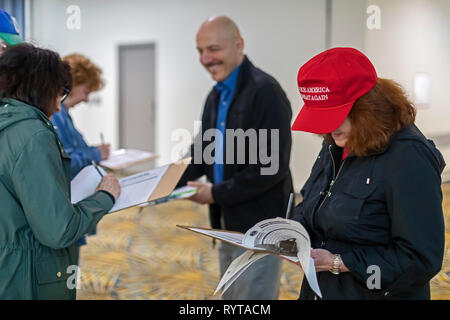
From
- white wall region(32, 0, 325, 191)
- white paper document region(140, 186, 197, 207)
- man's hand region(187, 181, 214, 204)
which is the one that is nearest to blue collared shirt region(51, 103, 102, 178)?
white paper document region(140, 186, 197, 207)

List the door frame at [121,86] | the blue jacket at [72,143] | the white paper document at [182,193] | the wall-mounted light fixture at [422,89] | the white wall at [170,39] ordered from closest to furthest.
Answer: the wall-mounted light fixture at [422,89], the white paper document at [182,193], the blue jacket at [72,143], the white wall at [170,39], the door frame at [121,86]

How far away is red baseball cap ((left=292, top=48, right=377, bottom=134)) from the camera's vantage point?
1158 mm

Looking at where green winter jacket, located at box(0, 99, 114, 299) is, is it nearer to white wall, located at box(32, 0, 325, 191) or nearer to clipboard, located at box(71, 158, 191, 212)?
clipboard, located at box(71, 158, 191, 212)

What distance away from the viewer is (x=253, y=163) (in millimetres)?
2100

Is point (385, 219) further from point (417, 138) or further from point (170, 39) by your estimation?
point (170, 39)

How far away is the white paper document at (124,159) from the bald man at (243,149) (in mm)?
226

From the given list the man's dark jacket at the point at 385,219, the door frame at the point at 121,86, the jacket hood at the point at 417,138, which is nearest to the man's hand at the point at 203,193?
the man's dark jacket at the point at 385,219

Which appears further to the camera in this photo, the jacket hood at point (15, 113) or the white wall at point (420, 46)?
the white wall at point (420, 46)

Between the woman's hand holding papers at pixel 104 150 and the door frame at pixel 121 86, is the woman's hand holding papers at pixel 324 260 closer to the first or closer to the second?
the woman's hand holding papers at pixel 104 150

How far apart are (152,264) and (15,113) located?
2.48m

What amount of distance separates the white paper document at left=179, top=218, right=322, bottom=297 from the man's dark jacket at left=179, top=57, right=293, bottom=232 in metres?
0.82

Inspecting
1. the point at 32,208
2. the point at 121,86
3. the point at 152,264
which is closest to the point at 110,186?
the point at 32,208

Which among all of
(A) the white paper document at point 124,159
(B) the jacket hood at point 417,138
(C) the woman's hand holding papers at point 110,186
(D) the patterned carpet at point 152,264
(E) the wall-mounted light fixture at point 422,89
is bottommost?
(D) the patterned carpet at point 152,264

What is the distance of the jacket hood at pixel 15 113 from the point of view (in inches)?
A: 51.2
